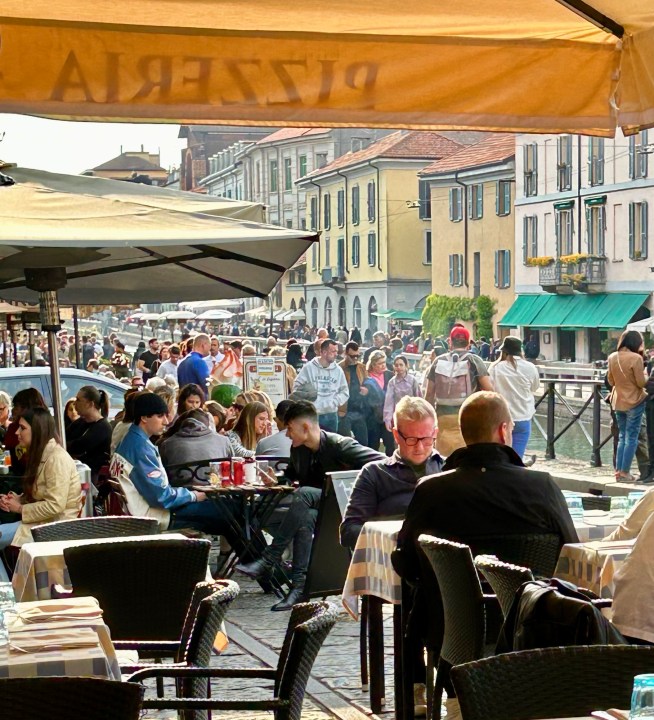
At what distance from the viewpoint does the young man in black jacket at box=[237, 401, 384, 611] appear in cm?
950

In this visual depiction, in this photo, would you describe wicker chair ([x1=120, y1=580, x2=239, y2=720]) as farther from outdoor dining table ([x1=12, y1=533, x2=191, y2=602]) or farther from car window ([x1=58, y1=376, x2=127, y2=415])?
car window ([x1=58, y1=376, x2=127, y2=415])

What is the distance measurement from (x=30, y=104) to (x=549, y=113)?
1567 millimetres

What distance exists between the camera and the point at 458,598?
544cm

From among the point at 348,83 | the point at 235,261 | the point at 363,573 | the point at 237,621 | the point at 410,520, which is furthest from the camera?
the point at 235,261

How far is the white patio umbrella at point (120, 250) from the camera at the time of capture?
25.3ft

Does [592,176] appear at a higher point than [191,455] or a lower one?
higher

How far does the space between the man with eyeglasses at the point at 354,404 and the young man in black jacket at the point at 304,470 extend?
26.3 feet

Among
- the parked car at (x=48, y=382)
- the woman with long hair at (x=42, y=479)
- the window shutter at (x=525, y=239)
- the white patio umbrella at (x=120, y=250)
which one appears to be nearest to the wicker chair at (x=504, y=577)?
the white patio umbrella at (x=120, y=250)

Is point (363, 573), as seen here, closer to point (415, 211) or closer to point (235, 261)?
point (235, 261)

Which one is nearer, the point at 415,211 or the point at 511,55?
the point at 511,55

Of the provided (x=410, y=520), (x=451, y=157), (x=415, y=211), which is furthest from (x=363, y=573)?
(x=415, y=211)

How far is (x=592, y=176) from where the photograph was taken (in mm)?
60812

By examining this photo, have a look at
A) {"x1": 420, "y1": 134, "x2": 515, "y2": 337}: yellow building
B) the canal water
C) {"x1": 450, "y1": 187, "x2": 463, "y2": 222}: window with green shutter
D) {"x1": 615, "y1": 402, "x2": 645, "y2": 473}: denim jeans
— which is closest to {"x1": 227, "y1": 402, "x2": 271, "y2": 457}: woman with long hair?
{"x1": 615, "y1": 402, "x2": 645, "y2": 473}: denim jeans

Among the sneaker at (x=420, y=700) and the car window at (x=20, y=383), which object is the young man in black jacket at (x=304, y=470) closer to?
the sneaker at (x=420, y=700)
